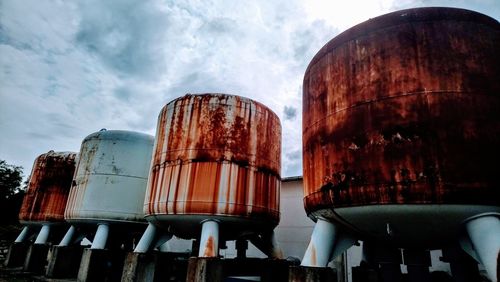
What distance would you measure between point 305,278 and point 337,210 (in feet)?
4.44

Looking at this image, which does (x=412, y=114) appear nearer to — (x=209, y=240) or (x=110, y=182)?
(x=209, y=240)

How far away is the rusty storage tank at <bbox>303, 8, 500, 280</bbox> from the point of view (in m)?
4.45

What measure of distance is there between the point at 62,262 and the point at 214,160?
1039cm

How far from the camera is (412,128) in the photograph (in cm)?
475

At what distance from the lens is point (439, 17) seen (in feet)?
17.2

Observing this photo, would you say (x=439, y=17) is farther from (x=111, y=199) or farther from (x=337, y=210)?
(x=111, y=199)

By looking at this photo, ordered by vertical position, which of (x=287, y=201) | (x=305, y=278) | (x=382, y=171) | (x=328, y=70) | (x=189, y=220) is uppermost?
(x=328, y=70)

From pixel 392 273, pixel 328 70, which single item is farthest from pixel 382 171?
pixel 392 273


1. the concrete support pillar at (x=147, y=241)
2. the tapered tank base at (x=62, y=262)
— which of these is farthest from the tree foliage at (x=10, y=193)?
the concrete support pillar at (x=147, y=241)

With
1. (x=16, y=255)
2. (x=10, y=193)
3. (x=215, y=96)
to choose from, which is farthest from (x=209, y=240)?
(x=10, y=193)

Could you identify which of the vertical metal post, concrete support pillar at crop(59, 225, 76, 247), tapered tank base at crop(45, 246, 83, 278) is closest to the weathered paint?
concrete support pillar at crop(59, 225, 76, 247)

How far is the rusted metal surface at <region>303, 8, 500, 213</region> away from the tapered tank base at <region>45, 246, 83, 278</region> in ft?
42.6

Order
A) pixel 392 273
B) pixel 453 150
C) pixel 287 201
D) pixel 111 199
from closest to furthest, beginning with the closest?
1. pixel 453 150
2. pixel 392 273
3. pixel 111 199
4. pixel 287 201

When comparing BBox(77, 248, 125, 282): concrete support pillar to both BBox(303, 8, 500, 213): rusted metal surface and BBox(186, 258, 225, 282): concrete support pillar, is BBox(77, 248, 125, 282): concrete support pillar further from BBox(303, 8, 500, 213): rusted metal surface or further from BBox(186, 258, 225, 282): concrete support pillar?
BBox(303, 8, 500, 213): rusted metal surface
